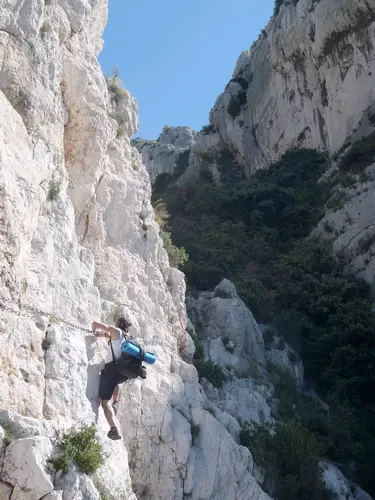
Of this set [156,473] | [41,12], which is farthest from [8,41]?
[156,473]

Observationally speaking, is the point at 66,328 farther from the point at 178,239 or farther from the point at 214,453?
the point at 178,239

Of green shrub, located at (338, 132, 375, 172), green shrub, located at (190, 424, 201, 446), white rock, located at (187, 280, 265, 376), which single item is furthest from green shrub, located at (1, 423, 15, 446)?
green shrub, located at (338, 132, 375, 172)

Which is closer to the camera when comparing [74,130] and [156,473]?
[156,473]

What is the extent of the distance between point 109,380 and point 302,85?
2636 centimetres

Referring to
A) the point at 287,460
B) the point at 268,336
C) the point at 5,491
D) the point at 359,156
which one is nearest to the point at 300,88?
the point at 359,156

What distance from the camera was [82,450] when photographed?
5.98m

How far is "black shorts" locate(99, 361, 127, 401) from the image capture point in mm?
7375

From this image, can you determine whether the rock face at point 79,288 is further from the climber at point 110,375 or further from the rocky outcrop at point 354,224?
the rocky outcrop at point 354,224

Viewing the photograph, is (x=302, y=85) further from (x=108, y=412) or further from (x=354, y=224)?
(x=108, y=412)

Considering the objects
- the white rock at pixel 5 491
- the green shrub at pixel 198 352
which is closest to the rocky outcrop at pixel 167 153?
the green shrub at pixel 198 352

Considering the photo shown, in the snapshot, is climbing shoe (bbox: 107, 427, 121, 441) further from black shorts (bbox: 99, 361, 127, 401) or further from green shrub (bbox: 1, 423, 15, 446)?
green shrub (bbox: 1, 423, 15, 446)

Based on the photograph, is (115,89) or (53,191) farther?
(115,89)

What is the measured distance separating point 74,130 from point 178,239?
12.5 metres

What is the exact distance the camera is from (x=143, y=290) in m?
10.8
